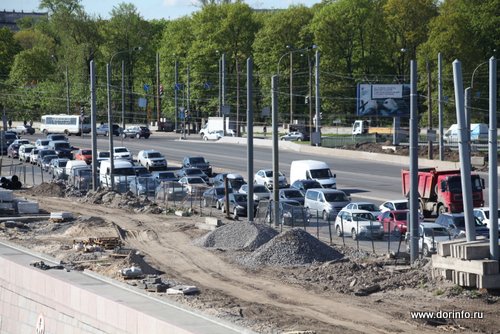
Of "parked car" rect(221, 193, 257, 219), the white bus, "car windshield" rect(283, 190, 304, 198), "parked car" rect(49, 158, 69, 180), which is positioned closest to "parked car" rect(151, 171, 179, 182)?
"parked car" rect(49, 158, 69, 180)

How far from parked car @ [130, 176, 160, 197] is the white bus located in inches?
2037

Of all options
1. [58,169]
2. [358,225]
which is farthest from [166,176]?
[358,225]

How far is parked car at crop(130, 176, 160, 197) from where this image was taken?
59594mm

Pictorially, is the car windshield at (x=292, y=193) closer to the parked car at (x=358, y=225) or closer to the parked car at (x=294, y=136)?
the parked car at (x=358, y=225)

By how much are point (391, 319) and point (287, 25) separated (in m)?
95.8

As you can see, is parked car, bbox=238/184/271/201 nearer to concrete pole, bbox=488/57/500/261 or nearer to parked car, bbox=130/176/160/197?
parked car, bbox=130/176/160/197

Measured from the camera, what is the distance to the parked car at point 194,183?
56094mm

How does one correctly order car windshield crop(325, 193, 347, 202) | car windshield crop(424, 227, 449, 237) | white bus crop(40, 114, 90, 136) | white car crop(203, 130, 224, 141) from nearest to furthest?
car windshield crop(424, 227, 449, 237)
car windshield crop(325, 193, 347, 202)
white car crop(203, 130, 224, 141)
white bus crop(40, 114, 90, 136)

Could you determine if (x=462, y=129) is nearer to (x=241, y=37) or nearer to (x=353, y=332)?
(x=353, y=332)

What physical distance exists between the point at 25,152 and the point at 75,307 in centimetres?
5702

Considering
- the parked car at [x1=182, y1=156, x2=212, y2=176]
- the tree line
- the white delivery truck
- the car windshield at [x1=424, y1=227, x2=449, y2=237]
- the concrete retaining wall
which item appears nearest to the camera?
the concrete retaining wall

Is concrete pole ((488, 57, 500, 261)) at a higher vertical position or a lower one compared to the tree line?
lower

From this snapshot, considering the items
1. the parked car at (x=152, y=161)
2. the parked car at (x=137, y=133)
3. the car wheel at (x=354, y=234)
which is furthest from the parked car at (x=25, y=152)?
the car wheel at (x=354, y=234)

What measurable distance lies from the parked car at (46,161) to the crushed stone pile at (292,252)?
42738 mm
